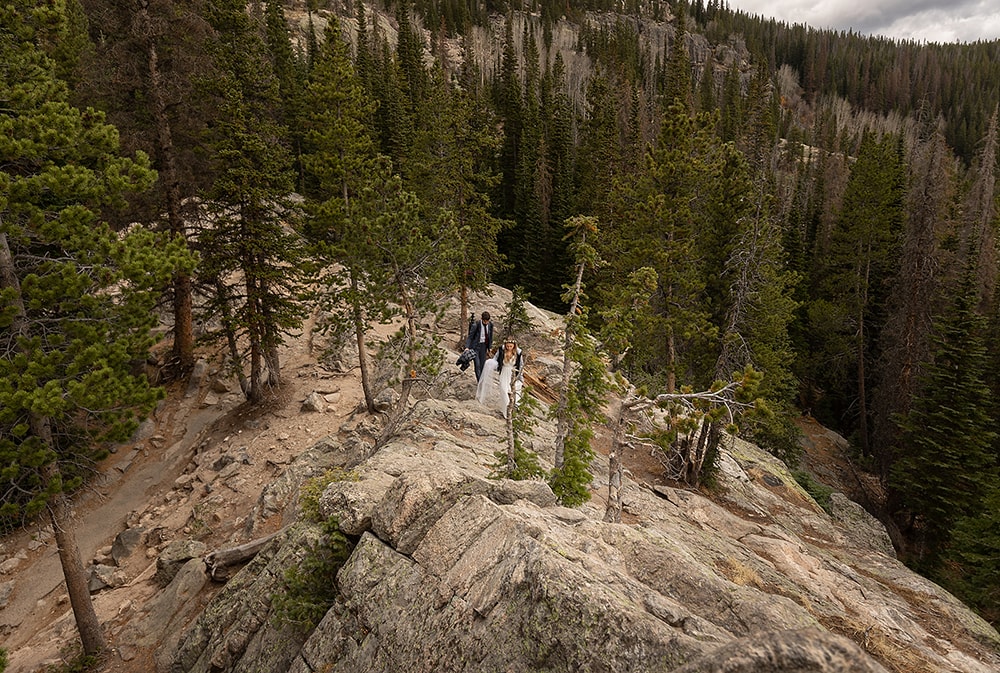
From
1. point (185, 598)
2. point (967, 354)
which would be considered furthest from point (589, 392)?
point (967, 354)

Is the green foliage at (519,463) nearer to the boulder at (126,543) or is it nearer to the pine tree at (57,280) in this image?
the pine tree at (57,280)

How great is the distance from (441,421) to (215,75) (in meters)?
12.3

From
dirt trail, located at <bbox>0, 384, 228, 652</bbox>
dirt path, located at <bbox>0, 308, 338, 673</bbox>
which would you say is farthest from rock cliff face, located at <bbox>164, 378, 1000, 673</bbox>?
dirt trail, located at <bbox>0, 384, 228, 652</bbox>

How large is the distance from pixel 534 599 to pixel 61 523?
31.5 feet

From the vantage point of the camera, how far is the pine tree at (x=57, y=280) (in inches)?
301

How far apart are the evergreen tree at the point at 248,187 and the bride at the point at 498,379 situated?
631 centimetres

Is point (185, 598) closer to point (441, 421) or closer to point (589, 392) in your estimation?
point (441, 421)

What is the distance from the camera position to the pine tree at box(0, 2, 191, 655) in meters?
7.64

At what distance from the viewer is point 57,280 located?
788 centimetres

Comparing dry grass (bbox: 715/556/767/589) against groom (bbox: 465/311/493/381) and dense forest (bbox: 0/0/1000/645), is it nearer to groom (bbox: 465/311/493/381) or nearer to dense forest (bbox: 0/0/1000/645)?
dense forest (bbox: 0/0/1000/645)


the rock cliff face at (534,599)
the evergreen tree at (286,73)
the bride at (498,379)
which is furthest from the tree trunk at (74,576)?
the evergreen tree at (286,73)

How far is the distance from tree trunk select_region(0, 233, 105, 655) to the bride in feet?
30.0

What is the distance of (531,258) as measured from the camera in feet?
138

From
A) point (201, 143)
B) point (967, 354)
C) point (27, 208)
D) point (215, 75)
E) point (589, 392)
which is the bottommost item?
point (967, 354)
